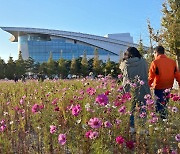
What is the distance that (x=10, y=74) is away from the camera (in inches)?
2062

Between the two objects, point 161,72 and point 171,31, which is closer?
point 161,72

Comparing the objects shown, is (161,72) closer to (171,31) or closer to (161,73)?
(161,73)

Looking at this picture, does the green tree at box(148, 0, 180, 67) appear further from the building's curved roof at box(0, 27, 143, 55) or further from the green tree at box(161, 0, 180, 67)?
the building's curved roof at box(0, 27, 143, 55)

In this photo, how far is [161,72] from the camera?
18.4ft

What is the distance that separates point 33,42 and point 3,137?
8884cm

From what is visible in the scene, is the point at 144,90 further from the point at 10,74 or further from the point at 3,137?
the point at 10,74

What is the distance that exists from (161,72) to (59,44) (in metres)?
86.0

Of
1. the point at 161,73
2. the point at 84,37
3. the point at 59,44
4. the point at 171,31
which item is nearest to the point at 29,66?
the point at 59,44

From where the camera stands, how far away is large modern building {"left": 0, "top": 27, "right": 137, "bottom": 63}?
8975cm

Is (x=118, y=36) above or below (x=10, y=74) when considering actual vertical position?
above

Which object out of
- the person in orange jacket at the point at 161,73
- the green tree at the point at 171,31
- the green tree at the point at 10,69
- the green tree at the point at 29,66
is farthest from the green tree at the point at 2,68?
the person in orange jacket at the point at 161,73

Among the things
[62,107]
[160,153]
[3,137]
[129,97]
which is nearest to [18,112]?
[62,107]

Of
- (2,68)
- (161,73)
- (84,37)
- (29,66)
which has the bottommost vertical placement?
(161,73)

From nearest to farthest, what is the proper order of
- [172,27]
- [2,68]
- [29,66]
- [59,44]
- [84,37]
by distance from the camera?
1. [172,27]
2. [2,68]
3. [29,66]
4. [59,44]
5. [84,37]
